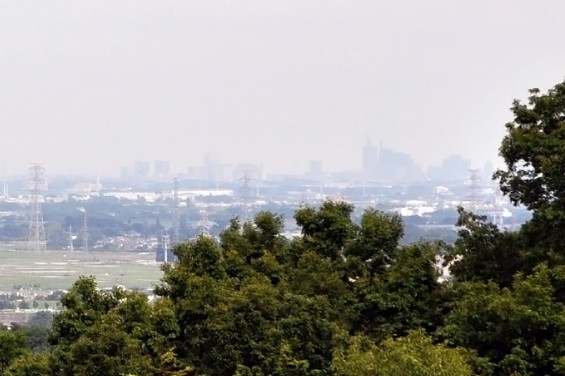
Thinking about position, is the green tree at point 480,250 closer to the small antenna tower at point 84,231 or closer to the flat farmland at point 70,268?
the flat farmland at point 70,268

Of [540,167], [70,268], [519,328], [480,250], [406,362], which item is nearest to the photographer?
[406,362]

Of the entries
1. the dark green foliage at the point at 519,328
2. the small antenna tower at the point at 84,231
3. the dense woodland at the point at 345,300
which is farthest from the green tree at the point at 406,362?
the small antenna tower at the point at 84,231

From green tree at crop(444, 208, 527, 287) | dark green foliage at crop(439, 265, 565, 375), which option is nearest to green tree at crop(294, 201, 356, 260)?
green tree at crop(444, 208, 527, 287)

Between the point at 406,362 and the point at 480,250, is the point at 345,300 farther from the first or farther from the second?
the point at 406,362

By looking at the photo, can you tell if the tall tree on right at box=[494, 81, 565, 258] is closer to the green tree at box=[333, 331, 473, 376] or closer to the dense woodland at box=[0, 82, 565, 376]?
the dense woodland at box=[0, 82, 565, 376]

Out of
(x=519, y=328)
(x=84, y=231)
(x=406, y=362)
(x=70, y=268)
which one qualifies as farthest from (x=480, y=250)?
(x=84, y=231)

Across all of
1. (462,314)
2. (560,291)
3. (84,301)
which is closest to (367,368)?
(462,314)
